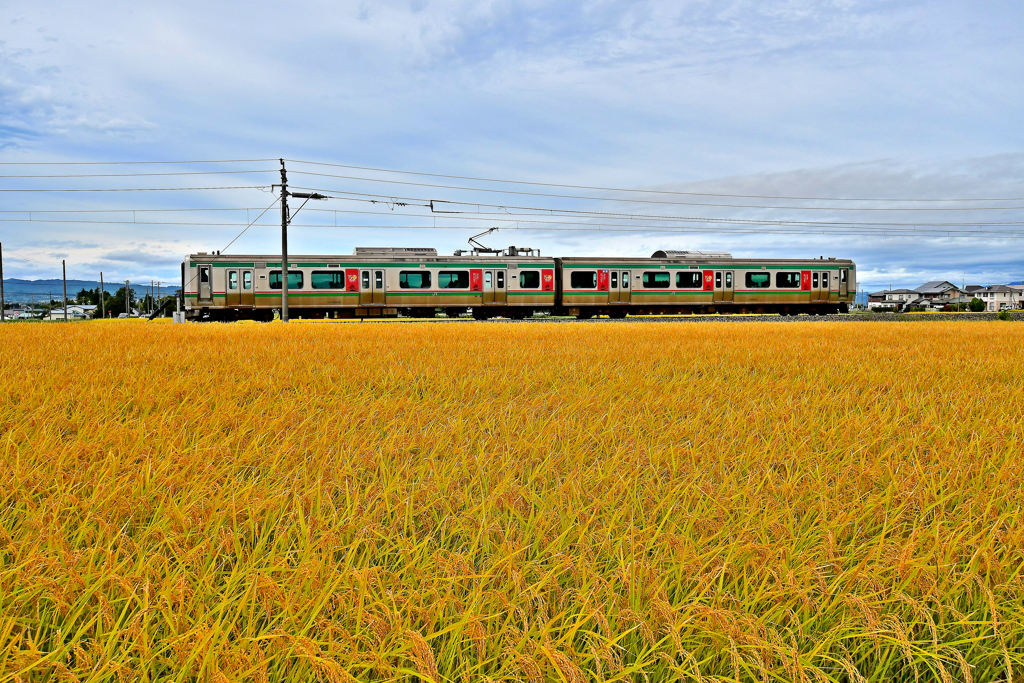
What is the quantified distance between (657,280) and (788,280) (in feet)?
24.5

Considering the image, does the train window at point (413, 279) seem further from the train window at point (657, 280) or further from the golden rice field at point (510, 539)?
the golden rice field at point (510, 539)

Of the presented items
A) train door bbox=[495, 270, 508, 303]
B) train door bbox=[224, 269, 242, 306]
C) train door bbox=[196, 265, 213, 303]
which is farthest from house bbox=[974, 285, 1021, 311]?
train door bbox=[196, 265, 213, 303]

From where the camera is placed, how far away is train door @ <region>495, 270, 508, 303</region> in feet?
86.3

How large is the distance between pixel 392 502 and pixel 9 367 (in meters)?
5.50

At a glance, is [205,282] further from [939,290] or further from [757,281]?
[939,290]

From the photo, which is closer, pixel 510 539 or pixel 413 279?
pixel 510 539

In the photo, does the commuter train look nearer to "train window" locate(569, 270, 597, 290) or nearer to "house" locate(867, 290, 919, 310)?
"train window" locate(569, 270, 597, 290)

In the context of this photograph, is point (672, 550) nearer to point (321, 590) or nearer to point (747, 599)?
point (747, 599)

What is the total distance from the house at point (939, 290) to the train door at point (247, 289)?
13814cm

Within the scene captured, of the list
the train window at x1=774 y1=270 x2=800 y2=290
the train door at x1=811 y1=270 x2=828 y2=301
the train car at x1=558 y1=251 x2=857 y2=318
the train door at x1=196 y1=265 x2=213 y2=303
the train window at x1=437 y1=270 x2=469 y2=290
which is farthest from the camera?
the train door at x1=811 y1=270 x2=828 y2=301

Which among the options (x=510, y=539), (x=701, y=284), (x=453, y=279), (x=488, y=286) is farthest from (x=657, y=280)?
(x=510, y=539)

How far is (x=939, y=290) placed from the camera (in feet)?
396

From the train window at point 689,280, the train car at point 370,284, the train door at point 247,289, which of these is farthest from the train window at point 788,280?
the train door at point 247,289

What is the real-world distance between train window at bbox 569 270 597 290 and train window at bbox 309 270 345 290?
10459mm
